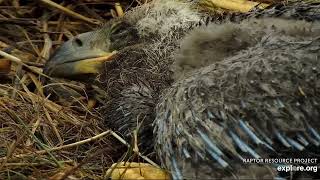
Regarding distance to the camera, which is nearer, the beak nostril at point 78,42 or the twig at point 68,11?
the beak nostril at point 78,42

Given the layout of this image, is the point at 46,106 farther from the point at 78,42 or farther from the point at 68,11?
the point at 68,11

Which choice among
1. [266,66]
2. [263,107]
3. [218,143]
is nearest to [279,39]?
[266,66]

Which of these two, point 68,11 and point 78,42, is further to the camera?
point 68,11

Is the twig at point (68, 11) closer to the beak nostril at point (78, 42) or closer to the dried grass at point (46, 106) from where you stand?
the dried grass at point (46, 106)

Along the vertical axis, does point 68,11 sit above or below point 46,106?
above

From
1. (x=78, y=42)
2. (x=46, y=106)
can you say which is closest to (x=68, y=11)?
(x=78, y=42)

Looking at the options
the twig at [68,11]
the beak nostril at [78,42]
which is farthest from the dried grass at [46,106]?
the beak nostril at [78,42]

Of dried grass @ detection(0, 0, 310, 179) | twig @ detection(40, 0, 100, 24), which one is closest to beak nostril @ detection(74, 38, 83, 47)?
dried grass @ detection(0, 0, 310, 179)

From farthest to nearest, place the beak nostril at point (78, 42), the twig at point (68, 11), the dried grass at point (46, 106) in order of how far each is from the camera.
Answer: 1. the twig at point (68, 11)
2. the beak nostril at point (78, 42)
3. the dried grass at point (46, 106)

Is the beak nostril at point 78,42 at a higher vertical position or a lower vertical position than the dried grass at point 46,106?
higher

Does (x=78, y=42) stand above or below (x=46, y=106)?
above

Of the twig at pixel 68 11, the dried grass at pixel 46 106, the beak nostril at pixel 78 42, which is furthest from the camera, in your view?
the twig at pixel 68 11

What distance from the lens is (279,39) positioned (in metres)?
2.20

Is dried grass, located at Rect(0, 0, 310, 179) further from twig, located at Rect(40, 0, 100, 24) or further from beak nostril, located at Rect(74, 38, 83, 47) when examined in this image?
beak nostril, located at Rect(74, 38, 83, 47)
